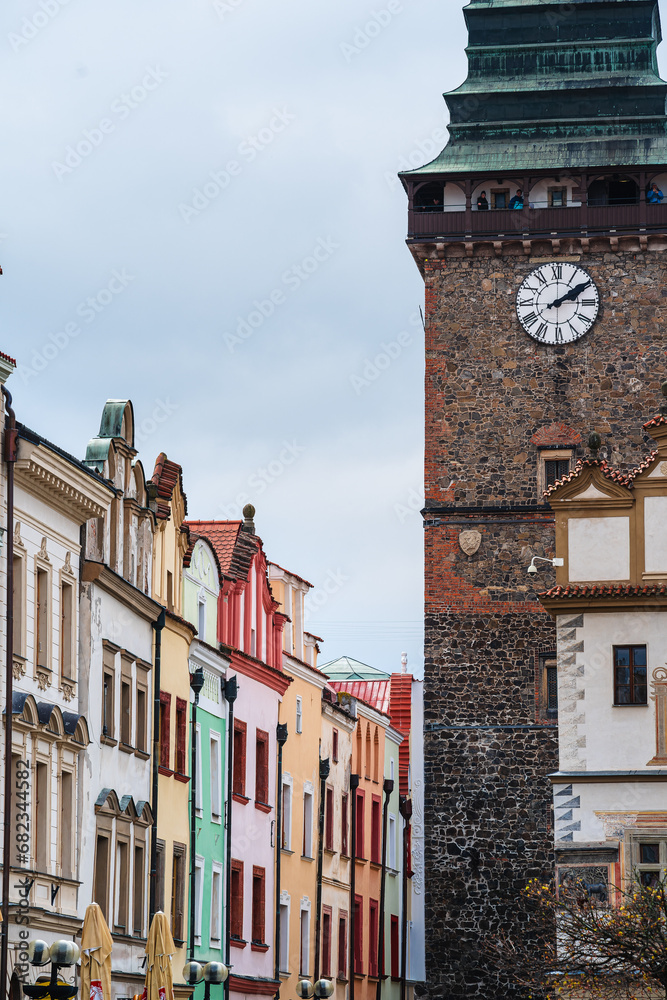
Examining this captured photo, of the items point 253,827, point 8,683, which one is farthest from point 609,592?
point 8,683

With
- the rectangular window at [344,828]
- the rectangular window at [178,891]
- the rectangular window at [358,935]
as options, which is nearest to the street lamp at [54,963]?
the rectangular window at [178,891]

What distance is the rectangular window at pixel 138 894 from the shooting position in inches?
1390

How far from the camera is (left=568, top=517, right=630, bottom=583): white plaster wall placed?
37906mm

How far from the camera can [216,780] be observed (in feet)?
136

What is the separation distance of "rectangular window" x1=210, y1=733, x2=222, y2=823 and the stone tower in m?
8.29

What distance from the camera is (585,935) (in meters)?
29.9

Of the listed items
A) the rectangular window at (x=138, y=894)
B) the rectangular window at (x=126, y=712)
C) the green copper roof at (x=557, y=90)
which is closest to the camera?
the rectangular window at (x=126, y=712)

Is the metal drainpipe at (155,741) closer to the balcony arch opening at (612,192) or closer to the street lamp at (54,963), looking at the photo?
the street lamp at (54,963)

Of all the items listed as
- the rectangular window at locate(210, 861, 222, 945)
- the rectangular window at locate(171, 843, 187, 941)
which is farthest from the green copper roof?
the rectangular window at locate(171, 843, 187, 941)

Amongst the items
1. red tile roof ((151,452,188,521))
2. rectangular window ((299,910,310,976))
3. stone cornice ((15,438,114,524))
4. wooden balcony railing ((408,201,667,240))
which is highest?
wooden balcony railing ((408,201,667,240))

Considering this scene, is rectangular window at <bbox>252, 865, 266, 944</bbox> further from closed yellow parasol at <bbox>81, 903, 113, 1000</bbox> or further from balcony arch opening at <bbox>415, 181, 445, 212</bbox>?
balcony arch opening at <bbox>415, 181, 445, 212</bbox>

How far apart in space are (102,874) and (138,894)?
225 cm

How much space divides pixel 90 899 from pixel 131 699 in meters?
4.23

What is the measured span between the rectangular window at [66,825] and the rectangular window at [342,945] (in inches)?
906
